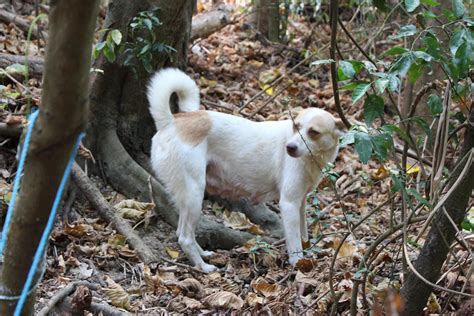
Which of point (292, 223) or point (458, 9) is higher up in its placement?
point (458, 9)

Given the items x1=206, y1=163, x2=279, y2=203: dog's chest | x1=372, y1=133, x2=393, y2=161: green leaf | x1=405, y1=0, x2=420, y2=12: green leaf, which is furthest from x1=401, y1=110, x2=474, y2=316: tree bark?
x1=206, y1=163, x2=279, y2=203: dog's chest

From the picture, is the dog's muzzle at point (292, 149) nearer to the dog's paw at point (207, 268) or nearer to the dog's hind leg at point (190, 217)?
the dog's hind leg at point (190, 217)

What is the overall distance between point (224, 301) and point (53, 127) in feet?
8.39

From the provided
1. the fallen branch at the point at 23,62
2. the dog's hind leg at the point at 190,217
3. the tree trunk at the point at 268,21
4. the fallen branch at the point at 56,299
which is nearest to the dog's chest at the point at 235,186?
the dog's hind leg at the point at 190,217

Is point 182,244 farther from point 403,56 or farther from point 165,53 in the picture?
point 403,56

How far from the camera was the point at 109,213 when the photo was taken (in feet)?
15.4

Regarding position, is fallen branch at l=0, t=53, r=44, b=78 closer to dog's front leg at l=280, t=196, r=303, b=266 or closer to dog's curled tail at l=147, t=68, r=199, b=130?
dog's curled tail at l=147, t=68, r=199, b=130

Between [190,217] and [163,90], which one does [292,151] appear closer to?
[190,217]

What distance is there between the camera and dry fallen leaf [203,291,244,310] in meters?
3.88

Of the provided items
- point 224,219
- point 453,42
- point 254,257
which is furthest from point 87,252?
point 453,42

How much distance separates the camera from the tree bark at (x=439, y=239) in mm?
2869

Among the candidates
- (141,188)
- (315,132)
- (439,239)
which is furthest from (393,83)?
(141,188)

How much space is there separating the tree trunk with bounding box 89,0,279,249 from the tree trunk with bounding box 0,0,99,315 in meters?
3.45

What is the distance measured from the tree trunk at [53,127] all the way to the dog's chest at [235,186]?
11.3ft
